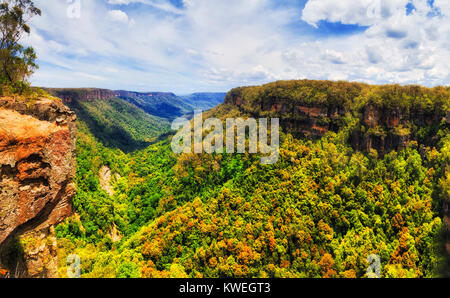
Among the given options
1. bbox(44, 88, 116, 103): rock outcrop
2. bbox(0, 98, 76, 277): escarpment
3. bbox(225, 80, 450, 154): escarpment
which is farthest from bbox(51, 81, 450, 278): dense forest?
bbox(44, 88, 116, 103): rock outcrop

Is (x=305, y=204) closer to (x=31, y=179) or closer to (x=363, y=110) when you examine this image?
(x=363, y=110)

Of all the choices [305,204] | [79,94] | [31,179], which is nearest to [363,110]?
[305,204]

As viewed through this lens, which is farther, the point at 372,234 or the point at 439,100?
the point at 439,100

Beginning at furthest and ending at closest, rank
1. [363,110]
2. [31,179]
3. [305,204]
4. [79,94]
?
[79,94]
[363,110]
[305,204]
[31,179]
